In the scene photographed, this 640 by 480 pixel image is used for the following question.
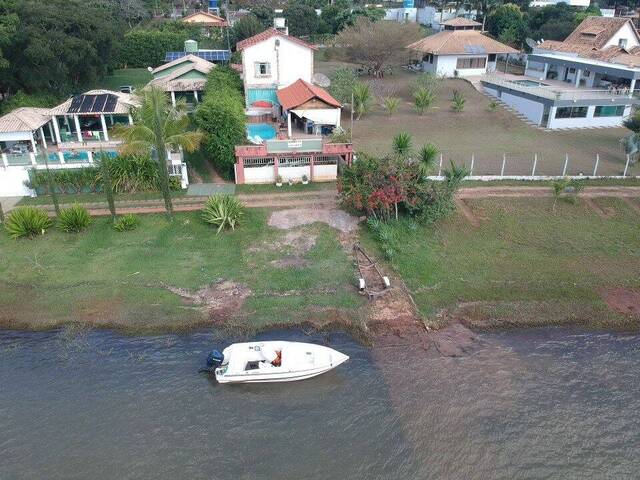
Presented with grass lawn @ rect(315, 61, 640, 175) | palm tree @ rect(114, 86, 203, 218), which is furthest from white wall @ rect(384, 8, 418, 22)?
palm tree @ rect(114, 86, 203, 218)

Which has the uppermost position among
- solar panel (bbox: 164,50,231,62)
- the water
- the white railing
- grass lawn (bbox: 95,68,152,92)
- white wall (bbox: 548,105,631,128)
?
solar panel (bbox: 164,50,231,62)

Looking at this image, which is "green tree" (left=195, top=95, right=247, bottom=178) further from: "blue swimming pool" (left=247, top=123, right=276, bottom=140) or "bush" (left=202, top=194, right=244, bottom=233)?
"bush" (left=202, top=194, right=244, bottom=233)

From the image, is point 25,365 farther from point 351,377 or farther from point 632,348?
point 632,348

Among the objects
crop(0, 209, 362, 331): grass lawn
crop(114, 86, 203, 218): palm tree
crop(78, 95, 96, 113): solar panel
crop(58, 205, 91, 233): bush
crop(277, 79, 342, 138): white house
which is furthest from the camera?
crop(277, 79, 342, 138): white house

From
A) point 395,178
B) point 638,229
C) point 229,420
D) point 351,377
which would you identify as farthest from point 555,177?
point 229,420

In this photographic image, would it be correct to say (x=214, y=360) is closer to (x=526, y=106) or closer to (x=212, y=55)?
(x=526, y=106)

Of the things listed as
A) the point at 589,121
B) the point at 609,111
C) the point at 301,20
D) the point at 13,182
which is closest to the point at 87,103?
the point at 13,182

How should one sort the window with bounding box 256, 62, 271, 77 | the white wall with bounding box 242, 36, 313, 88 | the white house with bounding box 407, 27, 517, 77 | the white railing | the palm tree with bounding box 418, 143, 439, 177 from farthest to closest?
the white house with bounding box 407, 27, 517, 77 < the white railing < the window with bounding box 256, 62, 271, 77 < the white wall with bounding box 242, 36, 313, 88 < the palm tree with bounding box 418, 143, 439, 177
